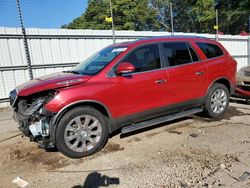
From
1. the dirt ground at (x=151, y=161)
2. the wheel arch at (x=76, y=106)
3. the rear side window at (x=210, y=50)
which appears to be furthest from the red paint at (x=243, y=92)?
the wheel arch at (x=76, y=106)

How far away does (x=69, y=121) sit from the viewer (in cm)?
385

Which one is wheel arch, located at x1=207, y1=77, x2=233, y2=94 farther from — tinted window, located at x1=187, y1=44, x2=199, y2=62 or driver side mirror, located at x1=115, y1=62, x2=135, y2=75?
driver side mirror, located at x1=115, y1=62, x2=135, y2=75

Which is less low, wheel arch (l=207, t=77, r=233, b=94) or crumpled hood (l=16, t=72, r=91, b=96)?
crumpled hood (l=16, t=72, r=91, b=96)

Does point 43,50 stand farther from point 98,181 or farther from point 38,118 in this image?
point 98,181

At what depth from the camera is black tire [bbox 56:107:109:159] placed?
3799 millimetres

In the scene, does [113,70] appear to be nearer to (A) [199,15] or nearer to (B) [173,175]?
(B) [173,175]

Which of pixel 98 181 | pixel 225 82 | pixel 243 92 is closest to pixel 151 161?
pixel 98 181

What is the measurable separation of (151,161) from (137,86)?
1.33m

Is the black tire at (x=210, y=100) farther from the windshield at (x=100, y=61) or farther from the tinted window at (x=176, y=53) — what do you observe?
the windshield at (x=100, y=61)

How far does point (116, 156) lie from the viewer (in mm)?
3963

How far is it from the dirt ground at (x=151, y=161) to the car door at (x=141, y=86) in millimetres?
591

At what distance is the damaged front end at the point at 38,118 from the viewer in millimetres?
3811

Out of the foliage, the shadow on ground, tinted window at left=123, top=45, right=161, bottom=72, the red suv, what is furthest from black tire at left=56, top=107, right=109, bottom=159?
the foliage

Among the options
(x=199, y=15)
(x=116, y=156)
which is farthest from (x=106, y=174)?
(x=199, y=15)
